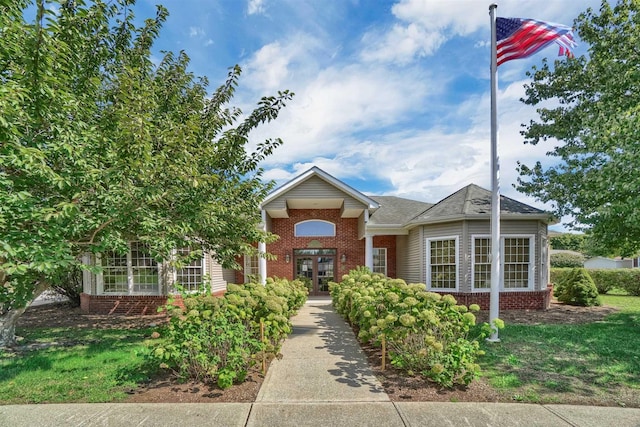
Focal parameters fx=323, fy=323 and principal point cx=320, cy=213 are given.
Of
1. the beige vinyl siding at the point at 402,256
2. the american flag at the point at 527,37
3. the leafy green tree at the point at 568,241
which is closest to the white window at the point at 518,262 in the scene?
the beige vinyl siding at the point at 402,256

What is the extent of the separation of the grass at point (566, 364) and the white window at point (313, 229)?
851cm

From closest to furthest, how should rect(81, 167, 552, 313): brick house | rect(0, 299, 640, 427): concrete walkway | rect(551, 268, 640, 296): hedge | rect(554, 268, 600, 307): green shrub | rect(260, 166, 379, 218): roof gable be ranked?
rect(0, 299, 640, 427): concrete walkway, rect(81, 167, 552, 313): brick house, rect(554, 268, 600, 307): green shrub, rect(260, 166, 379, 218): roof gable, rect(551, 268, 640, 296): hedge

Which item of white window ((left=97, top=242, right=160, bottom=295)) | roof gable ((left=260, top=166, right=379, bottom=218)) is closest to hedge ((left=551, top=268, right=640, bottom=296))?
roof gable ((left=260, top=166, right=379, bottom=218))

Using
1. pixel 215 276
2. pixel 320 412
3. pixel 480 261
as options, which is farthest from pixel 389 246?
pixel 320 412

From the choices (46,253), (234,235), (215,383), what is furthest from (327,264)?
(46,253)

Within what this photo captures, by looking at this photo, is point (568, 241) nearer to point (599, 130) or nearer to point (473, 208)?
point (473, 208)

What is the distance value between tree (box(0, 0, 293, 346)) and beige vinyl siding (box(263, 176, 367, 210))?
452 cm

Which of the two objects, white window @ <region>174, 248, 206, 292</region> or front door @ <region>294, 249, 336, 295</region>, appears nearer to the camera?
white window @ <region>174, 248, 206, 292</region>

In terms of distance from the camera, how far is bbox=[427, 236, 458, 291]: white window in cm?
1148

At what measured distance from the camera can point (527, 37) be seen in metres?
7.20

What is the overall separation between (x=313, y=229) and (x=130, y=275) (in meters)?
7.58

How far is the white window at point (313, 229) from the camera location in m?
15.2

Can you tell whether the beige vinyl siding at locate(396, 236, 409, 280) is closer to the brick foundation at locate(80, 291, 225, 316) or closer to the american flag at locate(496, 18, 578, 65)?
the american flag at locate(496, 18, 578, 65)

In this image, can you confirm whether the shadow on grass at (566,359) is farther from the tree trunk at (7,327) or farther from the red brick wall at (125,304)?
the red brick wall at (125,304)
